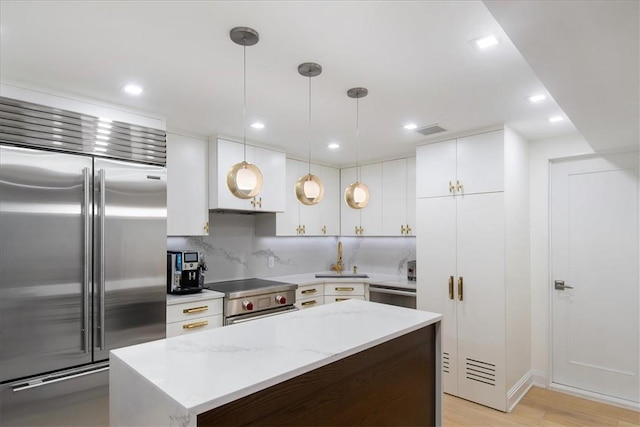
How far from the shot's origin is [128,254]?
2.67m

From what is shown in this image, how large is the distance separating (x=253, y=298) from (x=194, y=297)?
23.2 inches

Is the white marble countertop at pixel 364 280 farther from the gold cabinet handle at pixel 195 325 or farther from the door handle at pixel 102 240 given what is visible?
the door handle at pixel 102 240

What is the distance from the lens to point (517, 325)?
3.44m

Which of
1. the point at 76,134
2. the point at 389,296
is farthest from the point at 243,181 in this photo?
the point at 389,296

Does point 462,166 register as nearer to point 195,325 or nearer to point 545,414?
point 545,414

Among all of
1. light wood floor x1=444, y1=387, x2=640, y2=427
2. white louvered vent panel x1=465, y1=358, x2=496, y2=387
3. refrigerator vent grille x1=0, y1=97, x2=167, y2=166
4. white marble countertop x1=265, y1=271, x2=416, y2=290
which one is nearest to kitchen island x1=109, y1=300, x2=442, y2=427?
light wood floor x1=444, y1=387, x2=640, y2=427

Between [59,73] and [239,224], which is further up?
[59,73]

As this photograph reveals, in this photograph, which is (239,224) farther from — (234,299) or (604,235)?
(604,235)

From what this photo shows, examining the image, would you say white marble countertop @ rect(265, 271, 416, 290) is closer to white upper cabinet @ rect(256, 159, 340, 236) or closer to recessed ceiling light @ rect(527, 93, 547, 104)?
white upper cabinet @ rect(256, 159, 340, 236)

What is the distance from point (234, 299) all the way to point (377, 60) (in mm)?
2393

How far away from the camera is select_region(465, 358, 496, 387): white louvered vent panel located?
3.23 meters

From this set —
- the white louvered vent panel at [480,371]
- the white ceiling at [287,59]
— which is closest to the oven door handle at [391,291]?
the white louvered vent panel at [480,371]

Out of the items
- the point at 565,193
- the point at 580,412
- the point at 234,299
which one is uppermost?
the point at 565,193

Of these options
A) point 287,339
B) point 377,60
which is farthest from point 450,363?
point 377,60
